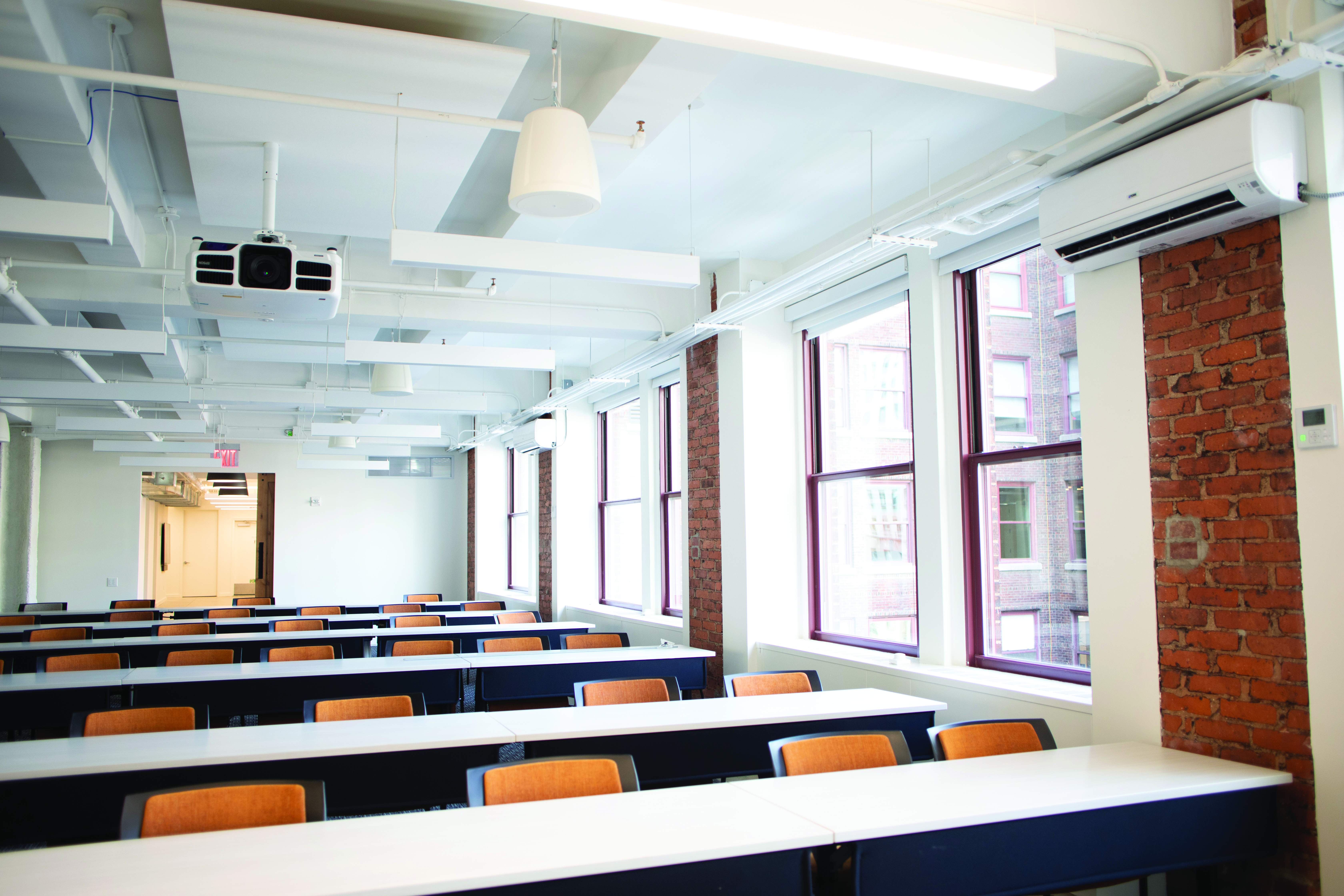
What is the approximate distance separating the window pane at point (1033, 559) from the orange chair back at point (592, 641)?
248cm

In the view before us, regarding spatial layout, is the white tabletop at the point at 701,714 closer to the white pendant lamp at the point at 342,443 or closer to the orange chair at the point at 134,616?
the orange chair at the point at 134,616

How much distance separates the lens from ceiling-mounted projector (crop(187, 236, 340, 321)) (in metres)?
4.06

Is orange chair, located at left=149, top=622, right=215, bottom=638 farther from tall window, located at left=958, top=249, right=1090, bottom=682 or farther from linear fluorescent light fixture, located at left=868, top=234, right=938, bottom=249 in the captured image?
linear fluorescent light fixture, located at left=868, top=234, right=938, bottom=249

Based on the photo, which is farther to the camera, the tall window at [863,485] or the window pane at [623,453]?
the window pane at [623,453]

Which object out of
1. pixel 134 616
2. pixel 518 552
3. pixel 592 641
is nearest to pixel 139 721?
pixel 592 641

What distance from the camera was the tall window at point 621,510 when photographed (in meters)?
9.43

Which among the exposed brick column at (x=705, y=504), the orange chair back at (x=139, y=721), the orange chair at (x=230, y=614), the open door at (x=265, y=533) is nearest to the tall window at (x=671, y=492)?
the exposed brick column at (x=705, y=504)

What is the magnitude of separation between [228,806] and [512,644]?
377cm

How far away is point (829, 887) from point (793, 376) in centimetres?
456

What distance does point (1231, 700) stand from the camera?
3.18 metres

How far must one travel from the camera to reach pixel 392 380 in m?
7.72

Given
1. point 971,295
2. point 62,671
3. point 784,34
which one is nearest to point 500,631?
point 62,671

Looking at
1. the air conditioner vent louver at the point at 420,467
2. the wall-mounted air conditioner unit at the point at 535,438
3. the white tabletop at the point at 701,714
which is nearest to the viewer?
the white tabletop at the point at 701,714

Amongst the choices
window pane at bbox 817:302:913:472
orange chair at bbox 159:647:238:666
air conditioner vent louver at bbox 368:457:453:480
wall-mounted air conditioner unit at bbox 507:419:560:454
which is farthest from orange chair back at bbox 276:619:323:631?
air conditioner vent louver at bbox 368:457:453:480
